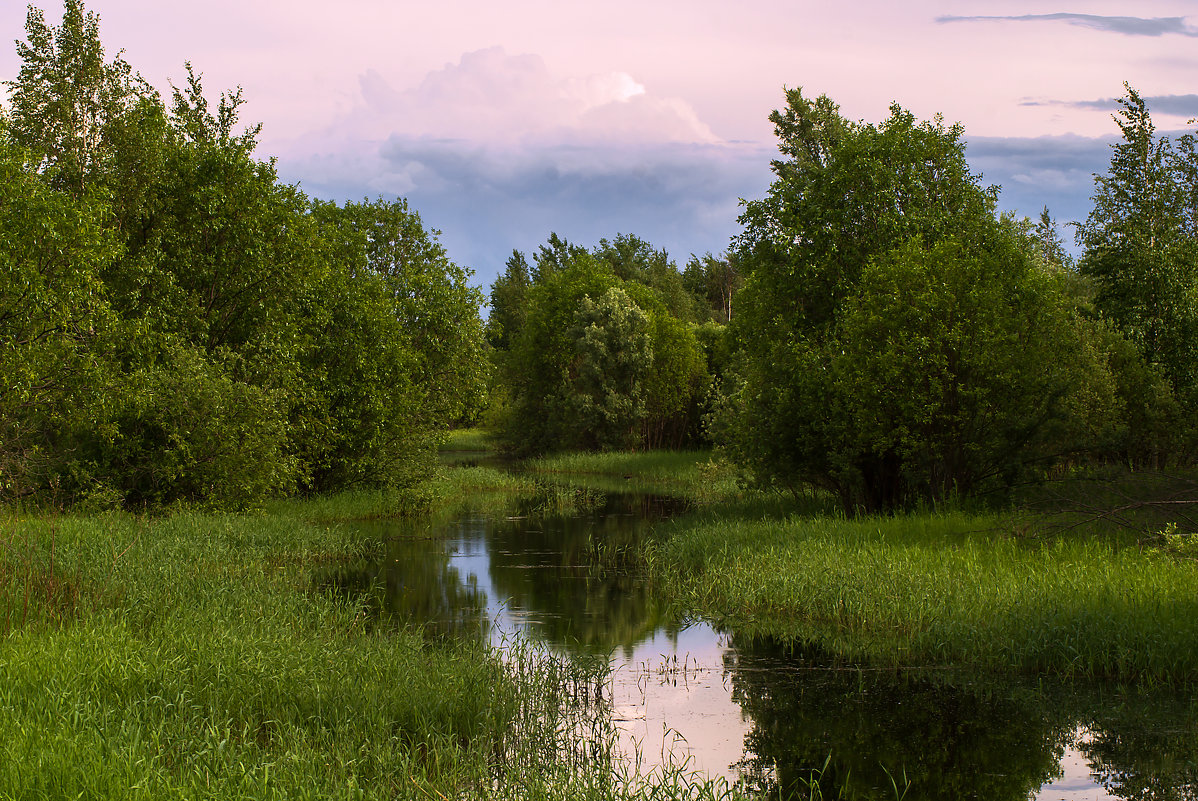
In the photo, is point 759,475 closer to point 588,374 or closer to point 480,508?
point 480,508

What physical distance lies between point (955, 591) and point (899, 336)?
24.3 feet

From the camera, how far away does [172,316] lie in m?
25.5

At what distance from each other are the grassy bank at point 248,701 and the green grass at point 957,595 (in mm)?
4522

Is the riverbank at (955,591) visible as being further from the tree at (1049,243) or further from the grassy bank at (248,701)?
the tree at (1049,243)

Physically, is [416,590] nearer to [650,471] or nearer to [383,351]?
[383,351]

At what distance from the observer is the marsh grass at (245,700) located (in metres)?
7.28

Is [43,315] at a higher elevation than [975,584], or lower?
higher

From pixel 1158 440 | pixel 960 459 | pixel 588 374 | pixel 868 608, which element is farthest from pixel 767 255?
pixel 588 374

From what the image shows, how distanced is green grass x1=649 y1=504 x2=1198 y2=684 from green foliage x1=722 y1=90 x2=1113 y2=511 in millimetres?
2386

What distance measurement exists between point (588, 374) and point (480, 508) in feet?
77.3

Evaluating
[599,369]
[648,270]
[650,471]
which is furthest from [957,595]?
[648,270]

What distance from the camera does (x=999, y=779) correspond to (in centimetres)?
965

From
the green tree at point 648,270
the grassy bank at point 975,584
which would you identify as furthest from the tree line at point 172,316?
the green tree at point 648,270

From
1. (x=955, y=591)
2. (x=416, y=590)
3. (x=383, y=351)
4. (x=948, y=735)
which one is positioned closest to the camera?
(x=948, y=735)
